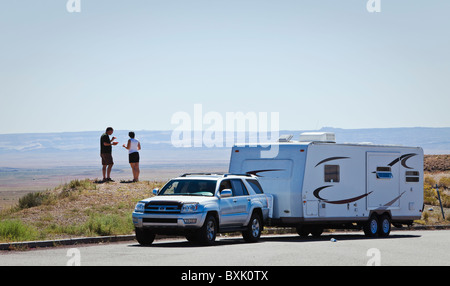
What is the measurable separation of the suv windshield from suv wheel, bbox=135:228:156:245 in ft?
4.06

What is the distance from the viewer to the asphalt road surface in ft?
51.4

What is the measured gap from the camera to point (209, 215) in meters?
20.2

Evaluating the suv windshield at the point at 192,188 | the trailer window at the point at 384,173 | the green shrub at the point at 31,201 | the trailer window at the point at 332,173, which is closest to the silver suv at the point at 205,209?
the suv windshield at the point at 192,188

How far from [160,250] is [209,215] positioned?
2026 mm

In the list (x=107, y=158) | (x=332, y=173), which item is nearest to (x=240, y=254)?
(x=332, y=173)

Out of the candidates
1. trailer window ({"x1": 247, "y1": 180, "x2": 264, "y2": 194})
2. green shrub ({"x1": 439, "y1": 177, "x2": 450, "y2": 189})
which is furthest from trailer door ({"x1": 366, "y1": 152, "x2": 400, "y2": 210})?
green shrub ({"x1": 439, "y1": 177, "x2": 450, "y2": 189})

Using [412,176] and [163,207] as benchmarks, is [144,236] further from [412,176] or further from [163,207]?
[412,176]

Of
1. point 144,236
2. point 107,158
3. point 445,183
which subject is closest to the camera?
point 144,236

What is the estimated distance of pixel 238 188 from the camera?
21781 mm

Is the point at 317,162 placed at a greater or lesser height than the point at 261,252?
greater

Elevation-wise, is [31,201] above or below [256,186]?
below

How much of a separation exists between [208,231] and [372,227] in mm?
7209
